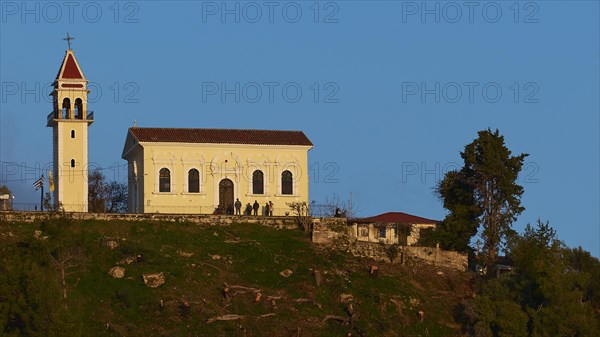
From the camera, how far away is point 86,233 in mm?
92875

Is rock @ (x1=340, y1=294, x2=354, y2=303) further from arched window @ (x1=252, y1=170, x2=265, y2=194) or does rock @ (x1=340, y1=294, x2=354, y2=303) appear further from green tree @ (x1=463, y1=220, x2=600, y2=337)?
arched window @ (x1=252, y1=170, x2=265, y2=194)

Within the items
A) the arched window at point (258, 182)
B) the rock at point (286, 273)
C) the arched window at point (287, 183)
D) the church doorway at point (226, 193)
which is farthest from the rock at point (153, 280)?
the arched window at point (287, 183)

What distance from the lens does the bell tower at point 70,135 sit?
330ft

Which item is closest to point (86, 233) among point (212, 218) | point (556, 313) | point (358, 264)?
point (212, 218)

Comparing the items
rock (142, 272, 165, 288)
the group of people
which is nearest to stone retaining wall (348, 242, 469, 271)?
the group of people

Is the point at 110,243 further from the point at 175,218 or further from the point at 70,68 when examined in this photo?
the point at 70,68

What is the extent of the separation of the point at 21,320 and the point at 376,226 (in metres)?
26.0

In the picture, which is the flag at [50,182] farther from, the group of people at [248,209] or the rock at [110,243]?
the rock at [110,243]

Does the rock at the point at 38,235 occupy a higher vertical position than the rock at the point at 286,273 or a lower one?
higher

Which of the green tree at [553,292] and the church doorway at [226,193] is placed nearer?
the green tree at [553,292]

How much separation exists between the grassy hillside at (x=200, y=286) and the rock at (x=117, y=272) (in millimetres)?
218

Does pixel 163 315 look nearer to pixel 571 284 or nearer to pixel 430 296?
pixel 430 296

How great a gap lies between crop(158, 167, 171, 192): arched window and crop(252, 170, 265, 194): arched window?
5068 millimetres

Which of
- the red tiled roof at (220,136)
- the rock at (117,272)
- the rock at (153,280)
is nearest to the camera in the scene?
the rock at (153,280)
